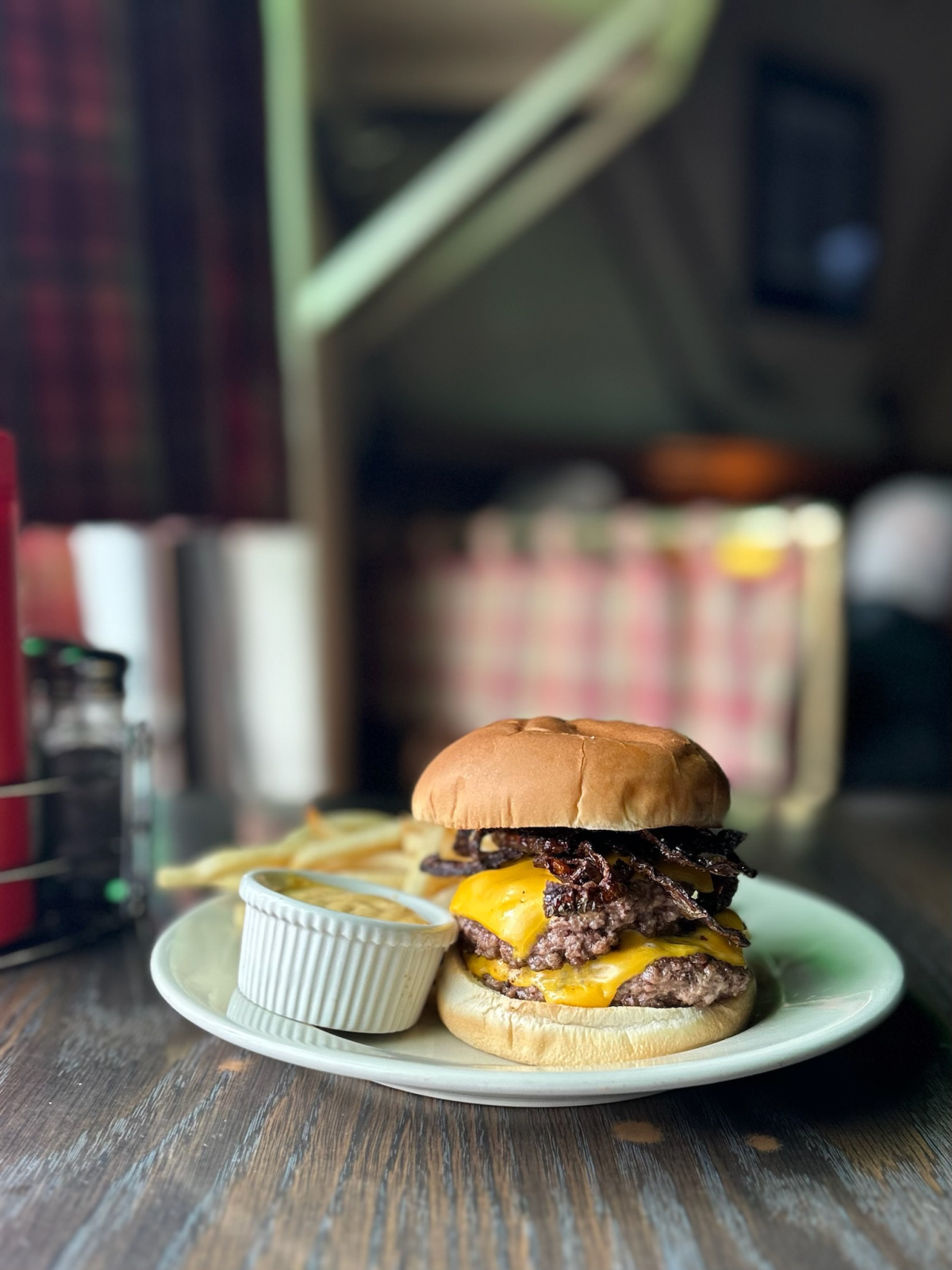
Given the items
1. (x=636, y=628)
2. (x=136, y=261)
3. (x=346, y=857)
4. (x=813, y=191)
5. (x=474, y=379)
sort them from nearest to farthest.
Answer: (x=346, y=857), (x=136, y=261), (x=636, y=628), (x=474, y=379), (x=813, y=191)

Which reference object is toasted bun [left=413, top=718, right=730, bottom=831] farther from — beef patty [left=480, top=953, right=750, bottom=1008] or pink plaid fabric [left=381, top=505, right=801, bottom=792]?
pink plaid fabric [left=381, top=505, right=801, bottom=792]

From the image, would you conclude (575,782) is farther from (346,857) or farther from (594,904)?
(346,857)

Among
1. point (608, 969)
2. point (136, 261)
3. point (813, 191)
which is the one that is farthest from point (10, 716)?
point (813, 191)

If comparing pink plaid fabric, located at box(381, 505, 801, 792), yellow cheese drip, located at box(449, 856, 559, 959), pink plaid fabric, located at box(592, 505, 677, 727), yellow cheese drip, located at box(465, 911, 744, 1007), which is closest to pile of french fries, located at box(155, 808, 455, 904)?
yellow cheese drip, located at box(449, 856, 559, 959)

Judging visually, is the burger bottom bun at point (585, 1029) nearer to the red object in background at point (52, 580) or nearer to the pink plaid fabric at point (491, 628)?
the red object in background at point (52, 580)

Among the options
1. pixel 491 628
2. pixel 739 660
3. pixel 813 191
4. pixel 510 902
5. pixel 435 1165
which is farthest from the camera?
pixel 813 191

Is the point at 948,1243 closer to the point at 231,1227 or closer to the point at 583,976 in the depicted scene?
the point at 583,976
